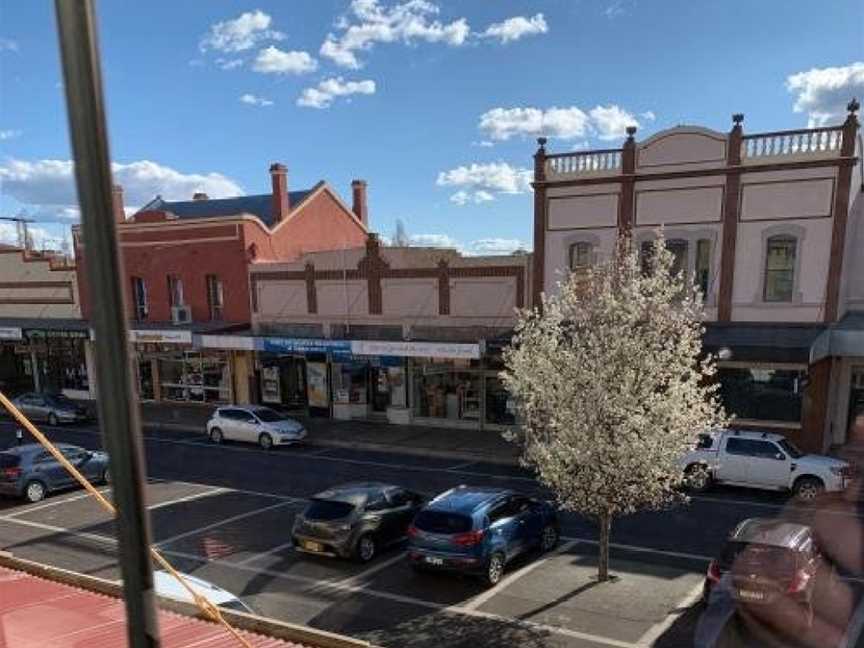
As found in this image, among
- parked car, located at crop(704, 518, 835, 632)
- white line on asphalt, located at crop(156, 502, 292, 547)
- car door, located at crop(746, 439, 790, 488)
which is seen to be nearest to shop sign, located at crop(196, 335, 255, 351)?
white line on asphalt, located at crop(156, 502, 292, 547)

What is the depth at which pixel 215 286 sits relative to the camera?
3269cm

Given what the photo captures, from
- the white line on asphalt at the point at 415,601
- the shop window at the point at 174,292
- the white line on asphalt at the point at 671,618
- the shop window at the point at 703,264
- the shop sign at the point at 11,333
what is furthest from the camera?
the shop sign at the point at 11,333

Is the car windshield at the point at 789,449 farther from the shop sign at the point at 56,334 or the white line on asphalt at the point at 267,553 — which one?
the shop sign at the point at 56,334

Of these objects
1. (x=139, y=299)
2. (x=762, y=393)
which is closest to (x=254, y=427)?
(x=139, y=299)

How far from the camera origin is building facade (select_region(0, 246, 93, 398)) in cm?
3712

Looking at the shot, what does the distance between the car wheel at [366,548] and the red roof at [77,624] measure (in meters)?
7.70

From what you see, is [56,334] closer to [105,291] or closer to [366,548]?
[366,548]

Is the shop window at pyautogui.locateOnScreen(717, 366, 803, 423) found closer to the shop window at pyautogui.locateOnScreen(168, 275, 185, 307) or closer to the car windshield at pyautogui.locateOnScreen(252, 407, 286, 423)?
the car windshield at pyautogui.locateOnScreen(252, 407, 286, 423)

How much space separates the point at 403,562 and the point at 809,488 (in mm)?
10951

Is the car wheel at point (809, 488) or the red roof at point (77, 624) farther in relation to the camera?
the car wheel at point (809, 488)

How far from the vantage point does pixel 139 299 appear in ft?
115

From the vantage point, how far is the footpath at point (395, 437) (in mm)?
23500

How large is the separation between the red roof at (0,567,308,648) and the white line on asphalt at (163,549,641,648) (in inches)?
262

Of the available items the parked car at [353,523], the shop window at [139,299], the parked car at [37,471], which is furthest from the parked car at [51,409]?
the parked car at [353,523]
